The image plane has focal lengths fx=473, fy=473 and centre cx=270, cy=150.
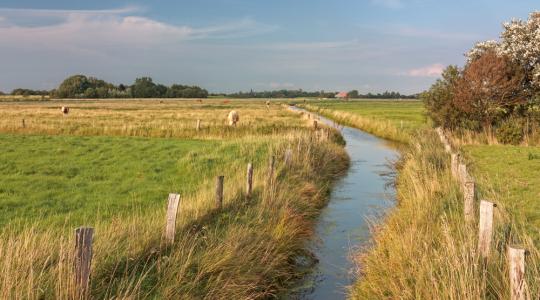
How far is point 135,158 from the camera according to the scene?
19688 millimetres

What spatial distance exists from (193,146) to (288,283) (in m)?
15.9

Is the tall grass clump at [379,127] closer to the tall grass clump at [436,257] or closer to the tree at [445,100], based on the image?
the tree at [445,100]

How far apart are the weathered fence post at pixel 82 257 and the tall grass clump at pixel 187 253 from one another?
0.10 m

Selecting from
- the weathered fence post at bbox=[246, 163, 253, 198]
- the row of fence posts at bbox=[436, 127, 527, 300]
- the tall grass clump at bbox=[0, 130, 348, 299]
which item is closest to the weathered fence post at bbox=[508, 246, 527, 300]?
the row of fence posts at bbox=[436, 127, 527, 300]

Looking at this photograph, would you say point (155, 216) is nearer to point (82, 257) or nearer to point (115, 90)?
point (82, 257)

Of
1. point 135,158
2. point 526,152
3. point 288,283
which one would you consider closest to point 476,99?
point 526,152

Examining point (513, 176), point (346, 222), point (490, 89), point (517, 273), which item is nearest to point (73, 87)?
point (490, 89)

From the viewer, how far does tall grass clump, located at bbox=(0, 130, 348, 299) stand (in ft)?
17.1

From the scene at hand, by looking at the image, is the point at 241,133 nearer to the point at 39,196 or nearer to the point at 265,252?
the point at 39,196

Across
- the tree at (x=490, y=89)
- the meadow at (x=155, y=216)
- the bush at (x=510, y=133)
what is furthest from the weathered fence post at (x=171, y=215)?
the tree at (x=490, y=89)

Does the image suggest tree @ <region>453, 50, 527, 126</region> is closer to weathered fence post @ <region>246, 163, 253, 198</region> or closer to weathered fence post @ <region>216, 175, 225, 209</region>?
weathered fence post @ <region>246, 163, 253, 198</region>

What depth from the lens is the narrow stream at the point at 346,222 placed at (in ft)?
27.6

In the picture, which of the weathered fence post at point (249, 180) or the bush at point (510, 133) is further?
the bush at point (510, 133)

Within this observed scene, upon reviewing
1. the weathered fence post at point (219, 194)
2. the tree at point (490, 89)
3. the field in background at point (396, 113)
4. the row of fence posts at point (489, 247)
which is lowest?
the field in background at point (396, 113)
